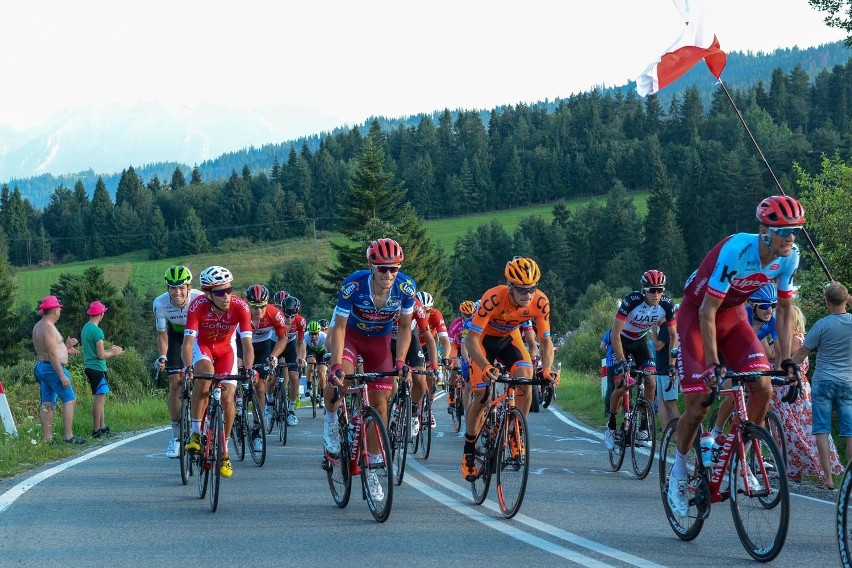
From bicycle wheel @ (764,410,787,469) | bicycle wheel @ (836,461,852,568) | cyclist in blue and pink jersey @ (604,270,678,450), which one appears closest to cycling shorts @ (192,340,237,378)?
cyclist in blue and pink jersey @ (604,270,678,450)

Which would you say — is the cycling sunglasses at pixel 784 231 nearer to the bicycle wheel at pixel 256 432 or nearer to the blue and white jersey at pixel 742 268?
the blue and white jersey at pixel 742 268

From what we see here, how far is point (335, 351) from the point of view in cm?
859

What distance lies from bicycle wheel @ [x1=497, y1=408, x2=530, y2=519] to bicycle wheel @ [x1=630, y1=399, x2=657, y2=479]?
9.44 feet

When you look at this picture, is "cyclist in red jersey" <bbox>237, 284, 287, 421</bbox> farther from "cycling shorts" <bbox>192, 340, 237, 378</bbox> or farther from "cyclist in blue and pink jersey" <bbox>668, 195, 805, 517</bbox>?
"cyclist in blue and pink jersey" <bbox>668, 195, 805, 517</bbox>

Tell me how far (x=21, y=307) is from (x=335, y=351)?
106232 mm

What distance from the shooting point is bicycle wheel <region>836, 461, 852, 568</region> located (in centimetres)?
542

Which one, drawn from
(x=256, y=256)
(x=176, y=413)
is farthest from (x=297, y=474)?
(x=256, y=256)

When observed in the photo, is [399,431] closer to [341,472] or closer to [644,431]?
[644,431]

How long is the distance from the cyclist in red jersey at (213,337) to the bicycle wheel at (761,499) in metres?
4.76

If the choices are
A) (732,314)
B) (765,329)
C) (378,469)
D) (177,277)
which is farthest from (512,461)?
(177,277)

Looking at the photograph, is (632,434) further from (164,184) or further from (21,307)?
(164,184)

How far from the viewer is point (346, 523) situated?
309 inches

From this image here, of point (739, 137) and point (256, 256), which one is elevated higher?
point (739, 137)

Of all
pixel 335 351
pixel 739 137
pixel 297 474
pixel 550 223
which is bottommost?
pixel 297 474
